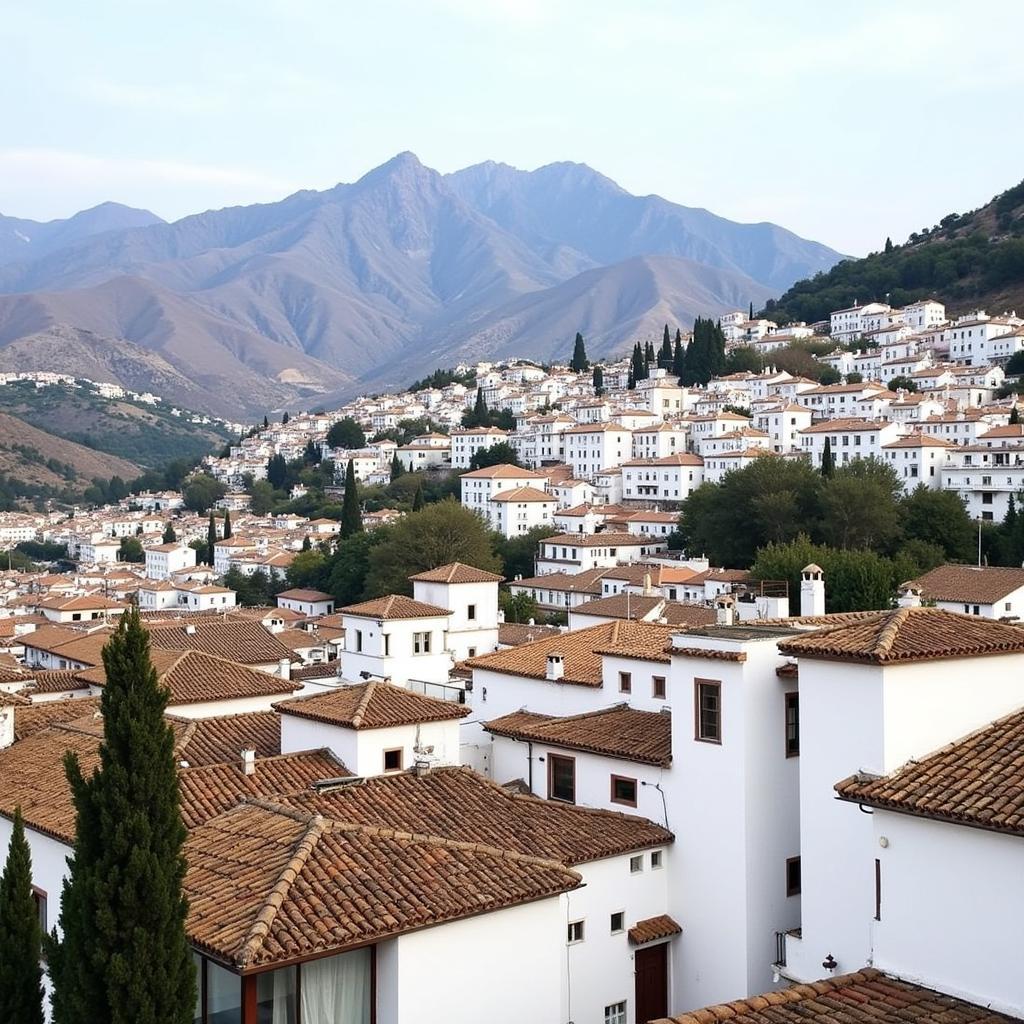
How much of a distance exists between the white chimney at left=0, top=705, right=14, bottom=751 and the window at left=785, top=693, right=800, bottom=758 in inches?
490

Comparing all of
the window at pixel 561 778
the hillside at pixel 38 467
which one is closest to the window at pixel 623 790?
the window at pixel 561 778

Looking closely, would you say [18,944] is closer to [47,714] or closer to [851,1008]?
[851,1008]

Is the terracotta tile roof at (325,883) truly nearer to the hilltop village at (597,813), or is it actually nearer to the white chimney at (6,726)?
the hilltop village at (597,813)

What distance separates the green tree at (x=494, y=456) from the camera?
10738cm

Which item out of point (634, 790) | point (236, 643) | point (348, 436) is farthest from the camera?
point (348, 436)

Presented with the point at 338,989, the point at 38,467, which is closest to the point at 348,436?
the point at 38,467

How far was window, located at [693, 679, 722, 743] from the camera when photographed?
15.0 m

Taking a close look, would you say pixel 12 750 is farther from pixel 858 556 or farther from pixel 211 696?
pixel 858 556

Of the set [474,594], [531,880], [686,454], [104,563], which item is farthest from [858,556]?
[104,563]

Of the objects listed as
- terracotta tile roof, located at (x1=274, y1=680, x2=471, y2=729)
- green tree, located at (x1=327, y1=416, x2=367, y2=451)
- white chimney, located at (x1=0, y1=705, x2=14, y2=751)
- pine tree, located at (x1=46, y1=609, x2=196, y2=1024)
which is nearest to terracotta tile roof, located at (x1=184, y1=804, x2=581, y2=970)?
pine tree, located at (x1=46, y1=609, x2=196, y2=1024)

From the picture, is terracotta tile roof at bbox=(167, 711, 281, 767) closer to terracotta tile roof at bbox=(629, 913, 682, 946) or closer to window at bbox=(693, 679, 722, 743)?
terracotta tile roof at bbox=(629, 913, 682, 946)

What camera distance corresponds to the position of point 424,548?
65.9 meters

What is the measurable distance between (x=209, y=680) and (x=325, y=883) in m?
12.3

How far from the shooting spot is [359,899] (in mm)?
10477
